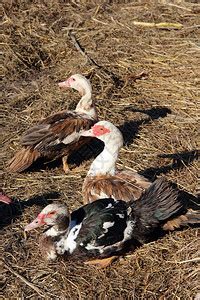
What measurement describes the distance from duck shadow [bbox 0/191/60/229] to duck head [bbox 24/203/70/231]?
1.99 ft

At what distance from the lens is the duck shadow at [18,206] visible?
228 inches

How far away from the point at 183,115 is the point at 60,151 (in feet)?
6.01

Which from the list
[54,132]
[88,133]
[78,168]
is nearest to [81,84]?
[54,132]

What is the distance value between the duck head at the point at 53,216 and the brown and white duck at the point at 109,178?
526 millimetres

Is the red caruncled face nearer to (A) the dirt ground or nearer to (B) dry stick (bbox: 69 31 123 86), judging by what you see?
(A) the dirt ground

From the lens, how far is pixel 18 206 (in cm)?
595

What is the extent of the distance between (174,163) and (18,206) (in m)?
1.71

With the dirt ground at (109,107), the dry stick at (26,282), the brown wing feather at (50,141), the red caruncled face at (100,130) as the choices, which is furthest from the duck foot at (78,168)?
the dry stick at (26,282)

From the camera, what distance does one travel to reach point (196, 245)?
541 centimetres

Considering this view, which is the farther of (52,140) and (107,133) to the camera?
(52,140)

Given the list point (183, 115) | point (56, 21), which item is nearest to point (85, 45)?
point (56, 21)

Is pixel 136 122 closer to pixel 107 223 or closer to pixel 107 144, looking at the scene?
pixel 107 144

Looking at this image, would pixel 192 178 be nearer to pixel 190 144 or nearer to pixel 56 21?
pixel 190 144

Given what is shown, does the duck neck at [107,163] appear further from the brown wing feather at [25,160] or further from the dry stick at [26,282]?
the dry stick at [26,282]
